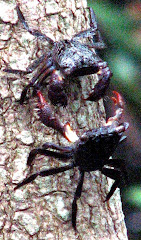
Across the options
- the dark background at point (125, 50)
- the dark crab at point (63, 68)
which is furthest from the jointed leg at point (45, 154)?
the dark background at point (125, 50)

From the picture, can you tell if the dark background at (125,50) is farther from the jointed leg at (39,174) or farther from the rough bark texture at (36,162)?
the jointed leg at (39,174)

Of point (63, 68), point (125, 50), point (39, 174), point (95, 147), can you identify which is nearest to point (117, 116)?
point (95, 147)

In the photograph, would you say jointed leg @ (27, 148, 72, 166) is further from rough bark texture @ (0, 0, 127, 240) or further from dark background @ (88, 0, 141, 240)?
dark background @ (88, 0, 141, 240)

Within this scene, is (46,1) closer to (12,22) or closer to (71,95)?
(12,22)

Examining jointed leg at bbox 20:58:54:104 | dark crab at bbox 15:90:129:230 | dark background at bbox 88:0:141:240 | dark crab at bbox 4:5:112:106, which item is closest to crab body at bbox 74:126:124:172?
dark crab at bbox 15:90:129:230

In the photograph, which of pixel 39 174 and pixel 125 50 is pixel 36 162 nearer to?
pixel 39 174

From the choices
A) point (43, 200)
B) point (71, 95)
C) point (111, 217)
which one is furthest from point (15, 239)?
point (71, 95)

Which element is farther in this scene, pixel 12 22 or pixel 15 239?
pixel 12 22
